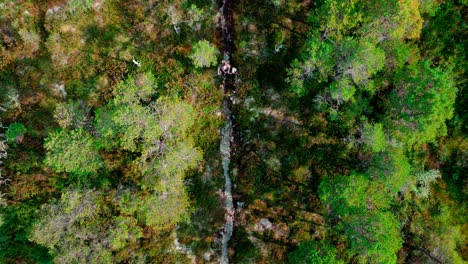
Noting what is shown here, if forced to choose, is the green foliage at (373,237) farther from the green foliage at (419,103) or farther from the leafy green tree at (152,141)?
the leafy green tree at (152,141)

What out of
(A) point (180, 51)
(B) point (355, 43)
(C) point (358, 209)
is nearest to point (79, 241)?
(A) point (180, 51)

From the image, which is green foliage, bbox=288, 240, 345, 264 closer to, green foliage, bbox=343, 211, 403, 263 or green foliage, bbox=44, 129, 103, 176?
green foliage, bbox=343, 211, 403, 263

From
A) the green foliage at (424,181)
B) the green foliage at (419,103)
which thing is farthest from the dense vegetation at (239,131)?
the green foliage at (424,181)

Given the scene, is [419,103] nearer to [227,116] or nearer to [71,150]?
[227,116]

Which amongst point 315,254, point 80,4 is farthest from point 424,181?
point 80,4

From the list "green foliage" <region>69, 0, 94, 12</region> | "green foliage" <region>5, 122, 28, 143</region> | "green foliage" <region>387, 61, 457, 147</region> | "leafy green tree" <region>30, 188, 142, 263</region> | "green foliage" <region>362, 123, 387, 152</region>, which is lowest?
"leafy green tree" <region>30, 188, 142, 263</region>

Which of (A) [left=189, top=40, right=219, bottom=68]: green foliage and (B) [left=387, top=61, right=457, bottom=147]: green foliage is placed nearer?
(B) [left=387, top=61, right=457, bottom=147]: green foliage

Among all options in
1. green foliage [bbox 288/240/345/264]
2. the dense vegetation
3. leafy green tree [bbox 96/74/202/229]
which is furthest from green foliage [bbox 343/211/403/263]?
leafy green tree [bbox 96/74/202/229]
